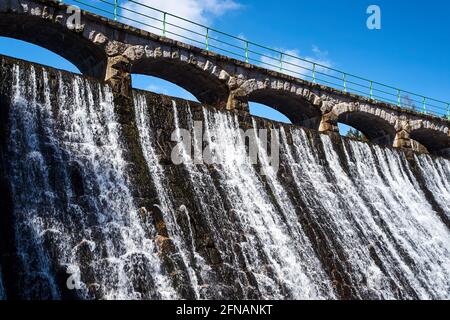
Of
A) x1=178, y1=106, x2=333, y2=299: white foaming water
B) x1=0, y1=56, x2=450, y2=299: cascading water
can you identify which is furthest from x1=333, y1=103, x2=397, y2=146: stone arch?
x1=178, y1=106, x2=333, y2=299: white foaming water

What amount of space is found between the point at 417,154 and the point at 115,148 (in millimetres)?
15396

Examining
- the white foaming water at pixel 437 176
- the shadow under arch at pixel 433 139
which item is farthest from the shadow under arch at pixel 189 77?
the shadow under arch at pixel 433 139

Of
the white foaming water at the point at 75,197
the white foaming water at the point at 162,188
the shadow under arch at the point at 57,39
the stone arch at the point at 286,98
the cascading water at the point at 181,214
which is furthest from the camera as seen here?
the stone arch at the point at 286,98

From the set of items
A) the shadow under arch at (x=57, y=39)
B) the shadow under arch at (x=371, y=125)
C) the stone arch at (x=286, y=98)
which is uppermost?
the shadow under arch at (x=371, y=125)

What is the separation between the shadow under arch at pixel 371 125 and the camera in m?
22.1

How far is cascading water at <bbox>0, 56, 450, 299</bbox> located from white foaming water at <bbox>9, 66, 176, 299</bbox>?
30mm

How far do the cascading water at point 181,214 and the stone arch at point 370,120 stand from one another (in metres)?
4.21

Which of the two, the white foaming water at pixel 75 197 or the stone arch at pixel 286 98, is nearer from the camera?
the white foaming water at pixel 75 197

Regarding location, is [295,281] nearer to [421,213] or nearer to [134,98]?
[134,98]

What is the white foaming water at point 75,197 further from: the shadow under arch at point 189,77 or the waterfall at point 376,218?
the waterfall at point 376,218

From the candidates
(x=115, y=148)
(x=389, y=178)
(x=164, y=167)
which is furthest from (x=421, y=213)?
(x=115, y=148)

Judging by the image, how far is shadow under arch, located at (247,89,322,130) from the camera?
19422 millimetres

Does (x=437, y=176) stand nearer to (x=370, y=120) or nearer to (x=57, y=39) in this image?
(x=370, y=120)

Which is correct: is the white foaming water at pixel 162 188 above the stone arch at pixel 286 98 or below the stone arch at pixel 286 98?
below
